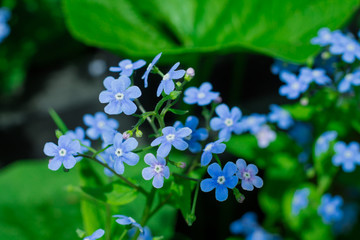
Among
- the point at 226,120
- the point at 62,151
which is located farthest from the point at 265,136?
the point at 62,151

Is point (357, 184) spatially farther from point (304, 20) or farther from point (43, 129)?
point (43, 129)

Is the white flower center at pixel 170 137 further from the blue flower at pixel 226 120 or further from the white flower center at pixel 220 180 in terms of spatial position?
the blue flower at pixel 226 120

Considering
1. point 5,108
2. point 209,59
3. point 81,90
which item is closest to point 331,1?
point 209,59

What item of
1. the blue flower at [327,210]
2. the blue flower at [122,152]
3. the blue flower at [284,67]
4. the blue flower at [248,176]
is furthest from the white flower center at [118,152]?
the blue flower at [327,210]

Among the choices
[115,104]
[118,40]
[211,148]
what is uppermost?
[115,104]

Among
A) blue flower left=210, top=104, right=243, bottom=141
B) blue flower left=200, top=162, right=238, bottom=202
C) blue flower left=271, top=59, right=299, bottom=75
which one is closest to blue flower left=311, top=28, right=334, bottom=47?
blue flower left=271, top=59, right=299, bottom=75

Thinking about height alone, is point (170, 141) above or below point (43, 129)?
above

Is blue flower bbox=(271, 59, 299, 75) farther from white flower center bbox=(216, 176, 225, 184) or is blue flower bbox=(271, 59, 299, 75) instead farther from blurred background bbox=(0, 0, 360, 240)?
white flower center bbox=(216, 176, 225, 184)
